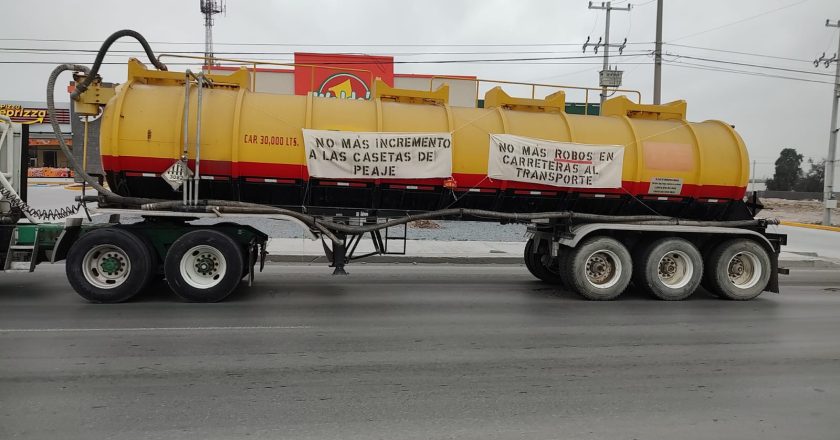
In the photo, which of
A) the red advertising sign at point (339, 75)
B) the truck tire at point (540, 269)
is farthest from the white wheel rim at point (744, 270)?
the red advertising sign at point (339, 75)

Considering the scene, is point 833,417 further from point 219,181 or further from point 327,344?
point 219,181

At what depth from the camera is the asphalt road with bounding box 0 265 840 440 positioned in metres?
3.95

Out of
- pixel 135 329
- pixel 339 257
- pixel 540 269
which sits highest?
pixel 339 257

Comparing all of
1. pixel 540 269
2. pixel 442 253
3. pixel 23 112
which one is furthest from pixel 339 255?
pixel 23 112

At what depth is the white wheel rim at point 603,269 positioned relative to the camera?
8.87 metres

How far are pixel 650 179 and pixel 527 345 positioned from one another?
→ 4611mm

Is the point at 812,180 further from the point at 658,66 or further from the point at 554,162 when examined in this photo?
the point at 554,162

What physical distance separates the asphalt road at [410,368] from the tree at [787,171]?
275 feet

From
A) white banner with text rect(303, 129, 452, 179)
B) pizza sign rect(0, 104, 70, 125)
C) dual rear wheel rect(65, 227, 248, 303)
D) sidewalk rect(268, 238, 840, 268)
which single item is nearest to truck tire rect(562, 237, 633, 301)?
white banner with text rect(303, 129, 452, 179)

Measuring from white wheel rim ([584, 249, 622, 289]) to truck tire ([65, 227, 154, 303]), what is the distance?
21.8 ft

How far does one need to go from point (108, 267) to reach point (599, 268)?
738 cm

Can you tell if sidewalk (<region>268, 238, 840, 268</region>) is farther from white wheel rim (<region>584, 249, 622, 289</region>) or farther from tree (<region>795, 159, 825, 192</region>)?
tree (<region>795, 159, 825, 192</region>)

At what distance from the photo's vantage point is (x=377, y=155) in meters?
8.48

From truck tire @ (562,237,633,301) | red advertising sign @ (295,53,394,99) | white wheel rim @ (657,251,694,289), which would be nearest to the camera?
truck tire @ (562,237,633,301)
